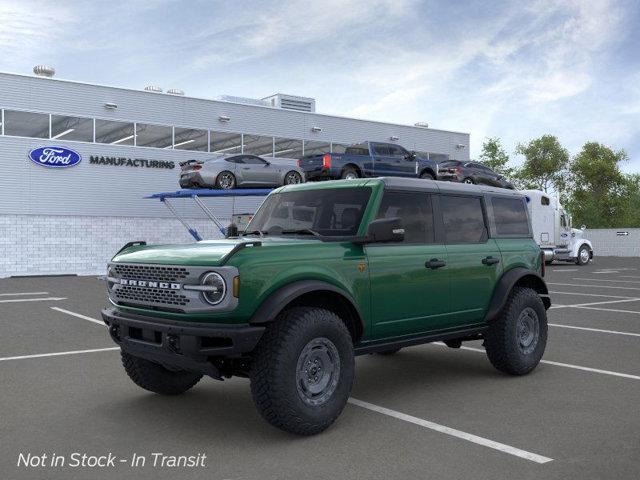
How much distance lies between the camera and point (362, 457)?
4332 mm

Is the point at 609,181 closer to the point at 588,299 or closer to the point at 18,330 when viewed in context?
the point at 588,299

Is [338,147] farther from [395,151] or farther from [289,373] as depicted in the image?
[289,373]

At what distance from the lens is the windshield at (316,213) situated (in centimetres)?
572

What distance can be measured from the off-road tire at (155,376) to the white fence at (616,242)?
152ft

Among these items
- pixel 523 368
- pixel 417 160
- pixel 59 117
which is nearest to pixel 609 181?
pixel 417 160

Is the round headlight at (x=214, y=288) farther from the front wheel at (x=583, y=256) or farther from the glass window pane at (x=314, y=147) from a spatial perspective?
the front wheel at (x=583, y=256)

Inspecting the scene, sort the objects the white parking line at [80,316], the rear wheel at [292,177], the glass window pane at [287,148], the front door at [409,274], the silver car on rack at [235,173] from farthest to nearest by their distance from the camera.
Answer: the glass window pane at [287,148], the rear wheel at [292,177], the silver car on rack at [235,173], the white parking line at [80,316], the front door at [409,274]

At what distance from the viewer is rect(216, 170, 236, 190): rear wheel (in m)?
22.8

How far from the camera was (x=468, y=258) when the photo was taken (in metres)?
6.38

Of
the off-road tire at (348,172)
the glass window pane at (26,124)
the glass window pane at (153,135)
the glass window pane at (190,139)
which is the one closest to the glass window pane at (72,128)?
the glass window pane at (26,124)

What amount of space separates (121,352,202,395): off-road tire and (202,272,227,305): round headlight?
1575mm

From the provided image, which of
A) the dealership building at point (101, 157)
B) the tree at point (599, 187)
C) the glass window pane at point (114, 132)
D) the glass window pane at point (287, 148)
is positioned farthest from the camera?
the tree at point (599, 187)

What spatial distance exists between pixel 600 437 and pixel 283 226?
315 centimetres

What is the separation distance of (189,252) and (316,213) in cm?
144
